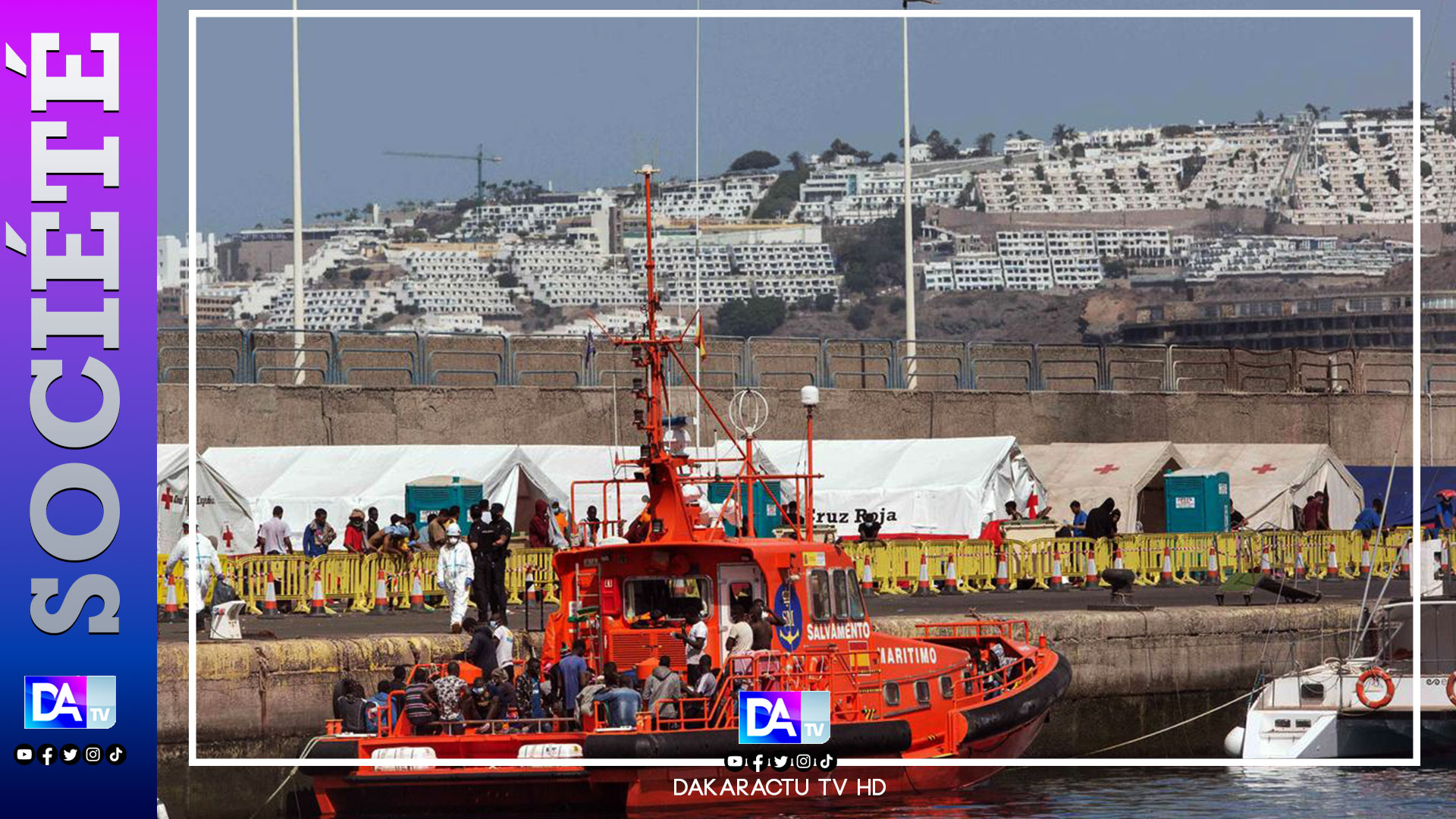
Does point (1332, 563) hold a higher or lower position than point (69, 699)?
lower

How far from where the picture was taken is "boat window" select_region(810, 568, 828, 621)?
2200cm

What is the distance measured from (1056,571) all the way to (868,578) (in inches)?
128

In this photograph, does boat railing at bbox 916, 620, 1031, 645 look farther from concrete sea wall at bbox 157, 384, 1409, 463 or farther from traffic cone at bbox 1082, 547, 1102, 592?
A: concrete sea wall at bbox 157, 384, 1409, 463

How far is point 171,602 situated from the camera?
28.4 meters

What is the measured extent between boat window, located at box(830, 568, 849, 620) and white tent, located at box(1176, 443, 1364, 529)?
20549mm

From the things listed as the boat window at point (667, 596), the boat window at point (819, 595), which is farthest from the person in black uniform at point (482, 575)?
the boat window at point (819, 595)

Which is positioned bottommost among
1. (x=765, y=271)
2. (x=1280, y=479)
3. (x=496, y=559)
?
(x=496, y=559)

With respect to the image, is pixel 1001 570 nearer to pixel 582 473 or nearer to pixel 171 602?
pixel 582 473

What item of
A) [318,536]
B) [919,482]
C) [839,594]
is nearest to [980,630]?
[839,594]

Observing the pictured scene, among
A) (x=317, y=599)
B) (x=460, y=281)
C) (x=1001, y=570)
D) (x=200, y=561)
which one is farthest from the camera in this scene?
(x=460, y=281)

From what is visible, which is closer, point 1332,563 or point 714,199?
point 1332,563

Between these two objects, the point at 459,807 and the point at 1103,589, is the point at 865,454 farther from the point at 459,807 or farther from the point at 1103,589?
the point at 459,807

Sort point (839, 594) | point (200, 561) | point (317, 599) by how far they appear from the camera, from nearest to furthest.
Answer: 1. point (839, 594)
2. point (200, 561)
3. point (317, 599)

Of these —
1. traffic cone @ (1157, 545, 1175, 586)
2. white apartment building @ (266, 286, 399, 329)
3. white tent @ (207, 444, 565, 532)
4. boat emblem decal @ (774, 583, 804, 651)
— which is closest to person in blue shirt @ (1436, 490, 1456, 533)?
traffic cone @ (1157, 545, 1175, 586)
